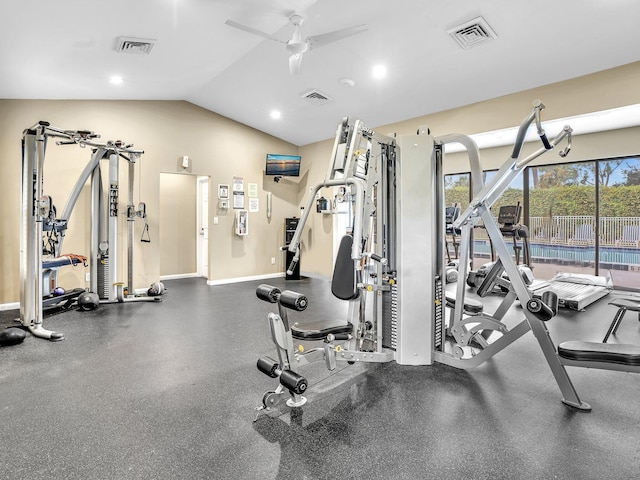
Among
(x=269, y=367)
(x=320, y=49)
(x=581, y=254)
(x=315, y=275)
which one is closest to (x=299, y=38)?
(x=320, y=49)

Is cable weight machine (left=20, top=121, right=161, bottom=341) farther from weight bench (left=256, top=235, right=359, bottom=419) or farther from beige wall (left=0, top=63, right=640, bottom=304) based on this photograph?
weight bench (left=256, top=235, right=359, bottom=419)

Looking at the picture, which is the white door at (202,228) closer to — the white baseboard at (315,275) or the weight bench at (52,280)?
the white baseboard at (315,275)

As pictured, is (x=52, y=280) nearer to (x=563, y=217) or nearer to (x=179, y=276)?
(x=179, y=276)

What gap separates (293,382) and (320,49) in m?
3.79

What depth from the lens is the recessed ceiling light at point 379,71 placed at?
14.6 ft

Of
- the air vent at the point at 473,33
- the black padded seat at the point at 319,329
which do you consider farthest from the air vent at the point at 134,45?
the black padded seat at the point at 319,329

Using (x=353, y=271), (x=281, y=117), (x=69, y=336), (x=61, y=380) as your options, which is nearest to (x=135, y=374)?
(x=61, y=380)

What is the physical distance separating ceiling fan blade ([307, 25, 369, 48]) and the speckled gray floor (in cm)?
286

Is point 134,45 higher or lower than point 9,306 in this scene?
higher

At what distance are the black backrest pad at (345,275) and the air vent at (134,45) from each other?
9.88 feet

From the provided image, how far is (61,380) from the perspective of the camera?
105 inches

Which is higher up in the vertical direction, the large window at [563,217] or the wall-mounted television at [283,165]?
the wall-mounted television at [283,165]

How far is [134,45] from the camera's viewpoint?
3791 millimetres

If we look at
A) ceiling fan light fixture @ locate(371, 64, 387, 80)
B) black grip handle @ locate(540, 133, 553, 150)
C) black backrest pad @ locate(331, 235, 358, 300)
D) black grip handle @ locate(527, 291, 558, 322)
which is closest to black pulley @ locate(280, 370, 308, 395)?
black backrest pad @ locate(331, 235, 358, 300)
